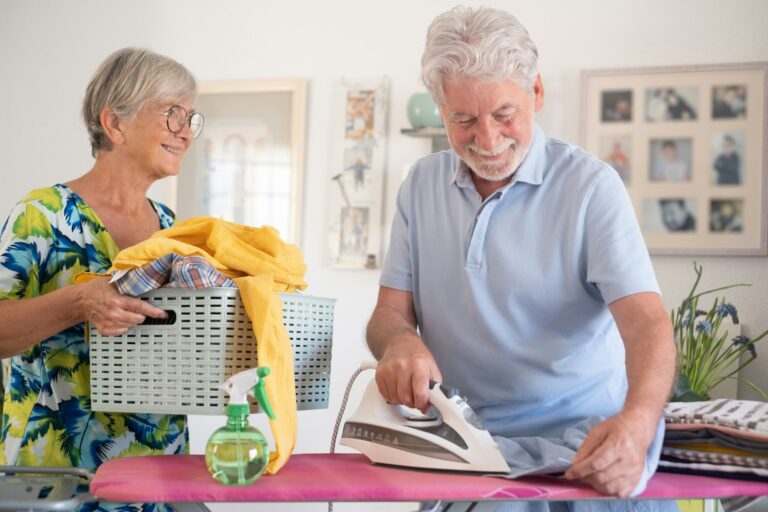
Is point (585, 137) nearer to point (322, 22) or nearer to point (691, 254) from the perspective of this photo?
point (691, 254)

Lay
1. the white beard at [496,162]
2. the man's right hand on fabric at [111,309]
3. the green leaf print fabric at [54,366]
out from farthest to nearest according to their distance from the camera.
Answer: the green leaf print fabric at [54,366] → the white beard at [496,162] → the man's right hand on fabric at [111,309]

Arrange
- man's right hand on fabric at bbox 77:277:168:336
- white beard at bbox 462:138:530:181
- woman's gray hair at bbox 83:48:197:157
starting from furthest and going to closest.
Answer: woman's gray hair at bbox 83:48:197:157
white beard at bbox 462:138:530:181
man's right hand on fabric at bbox 77:277:168:336

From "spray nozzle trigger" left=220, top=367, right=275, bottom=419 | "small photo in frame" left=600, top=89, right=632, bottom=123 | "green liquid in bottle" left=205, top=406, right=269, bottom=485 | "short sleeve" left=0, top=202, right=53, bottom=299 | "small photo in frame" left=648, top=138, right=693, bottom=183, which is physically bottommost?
"green liquid in bottle" left=205, top=406, right=269, bottom=485

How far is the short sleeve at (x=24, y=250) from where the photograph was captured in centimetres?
164

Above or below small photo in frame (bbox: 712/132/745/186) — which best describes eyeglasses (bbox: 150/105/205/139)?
below

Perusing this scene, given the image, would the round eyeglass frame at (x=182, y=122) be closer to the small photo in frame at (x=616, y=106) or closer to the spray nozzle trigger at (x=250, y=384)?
the spray nozzle trigger at (x=250, y=384)

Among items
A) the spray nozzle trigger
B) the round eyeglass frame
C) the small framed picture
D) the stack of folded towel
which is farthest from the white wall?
the spray nozzle trigger

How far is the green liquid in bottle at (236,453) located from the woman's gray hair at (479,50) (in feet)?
2.21

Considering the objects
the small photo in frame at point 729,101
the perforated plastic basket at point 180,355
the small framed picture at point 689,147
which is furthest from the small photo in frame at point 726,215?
the perforated plastic basket at point 180,355

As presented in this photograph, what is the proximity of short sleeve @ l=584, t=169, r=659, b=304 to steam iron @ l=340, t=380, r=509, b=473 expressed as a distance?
305mm

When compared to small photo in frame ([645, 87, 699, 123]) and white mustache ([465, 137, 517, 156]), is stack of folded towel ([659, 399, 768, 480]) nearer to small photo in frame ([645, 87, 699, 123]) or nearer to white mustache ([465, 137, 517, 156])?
white mustache ([465, 137, 517, 156])

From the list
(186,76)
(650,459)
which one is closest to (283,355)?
(650,459)

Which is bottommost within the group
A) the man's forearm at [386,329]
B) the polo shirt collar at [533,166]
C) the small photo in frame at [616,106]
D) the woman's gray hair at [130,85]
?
the man's forearm at [386,329]

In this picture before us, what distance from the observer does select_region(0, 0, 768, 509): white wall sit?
339cm
